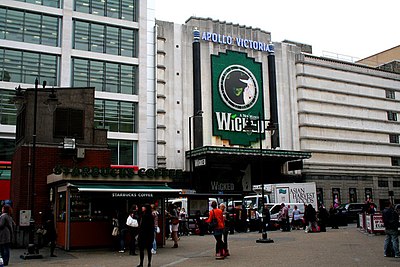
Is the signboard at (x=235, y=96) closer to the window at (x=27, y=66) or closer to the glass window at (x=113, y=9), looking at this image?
the glass window at (x=113, y=9)

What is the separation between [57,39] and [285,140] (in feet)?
82.6

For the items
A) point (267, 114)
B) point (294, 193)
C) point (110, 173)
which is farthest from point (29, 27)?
point (294, 193)

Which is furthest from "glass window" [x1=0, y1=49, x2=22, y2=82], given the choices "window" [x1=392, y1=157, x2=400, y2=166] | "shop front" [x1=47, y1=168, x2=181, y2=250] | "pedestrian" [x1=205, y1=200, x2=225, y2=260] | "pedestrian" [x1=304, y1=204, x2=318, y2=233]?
"window" [x1=392, y1=157, x2=400, y2=166]

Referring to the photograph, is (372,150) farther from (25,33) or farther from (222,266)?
(222,266)

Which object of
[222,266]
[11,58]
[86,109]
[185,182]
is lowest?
[222,266]

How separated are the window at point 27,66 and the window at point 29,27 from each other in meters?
1.16

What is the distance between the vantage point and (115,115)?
40.5m

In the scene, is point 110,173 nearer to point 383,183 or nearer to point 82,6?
point 82,6

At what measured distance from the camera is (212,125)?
1789 inches

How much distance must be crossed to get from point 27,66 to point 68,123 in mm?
15382

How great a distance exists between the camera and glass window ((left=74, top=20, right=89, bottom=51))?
1578 inches

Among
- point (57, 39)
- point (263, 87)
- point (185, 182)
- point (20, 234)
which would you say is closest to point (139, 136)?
point (185, 182)

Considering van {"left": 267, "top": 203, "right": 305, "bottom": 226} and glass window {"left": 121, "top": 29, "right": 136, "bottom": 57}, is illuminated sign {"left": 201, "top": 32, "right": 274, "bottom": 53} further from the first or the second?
van {"left": 267, "top": 203, "right": 305, "bottom": 226}

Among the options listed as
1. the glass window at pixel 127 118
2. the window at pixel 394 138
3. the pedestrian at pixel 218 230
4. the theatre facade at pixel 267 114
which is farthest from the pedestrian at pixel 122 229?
the window at pixel 394 138
